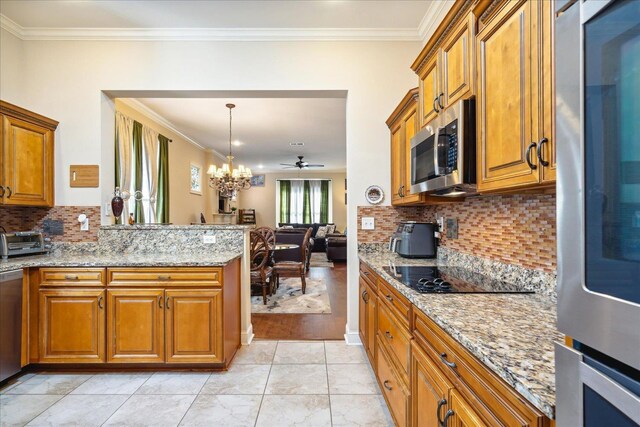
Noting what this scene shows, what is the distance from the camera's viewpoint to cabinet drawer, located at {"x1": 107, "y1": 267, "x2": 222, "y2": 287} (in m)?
2.39

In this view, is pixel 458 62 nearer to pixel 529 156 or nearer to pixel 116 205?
pixel 529 156

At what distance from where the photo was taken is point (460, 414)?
0.98 m

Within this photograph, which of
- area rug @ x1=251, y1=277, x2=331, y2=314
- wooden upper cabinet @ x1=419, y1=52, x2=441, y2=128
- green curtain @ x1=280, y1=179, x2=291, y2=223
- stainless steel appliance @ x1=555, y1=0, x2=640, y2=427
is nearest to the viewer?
stainless steel appliance @ x1=555, y1=0, x2=640, y2=427

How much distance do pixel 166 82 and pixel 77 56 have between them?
2.77 feet

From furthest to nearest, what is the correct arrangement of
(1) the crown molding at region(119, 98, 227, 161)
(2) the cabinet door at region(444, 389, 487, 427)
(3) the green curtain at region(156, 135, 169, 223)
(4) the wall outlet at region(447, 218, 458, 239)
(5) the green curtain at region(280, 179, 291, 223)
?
(5) the green curtain at region(280, 179, 291, 223)
(3) the green curtain at region(156, 135, 169, 223)
(1) the crown molding at region(119, 98, 227, 161)
(4) the wall outlet at region(447, 218, 458, 239)
(2) the cabinet door at region(444, 389, 487, 427)

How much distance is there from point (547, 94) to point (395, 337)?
128 cm

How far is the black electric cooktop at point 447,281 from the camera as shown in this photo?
1461mm

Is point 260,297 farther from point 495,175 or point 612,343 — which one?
point 612,343

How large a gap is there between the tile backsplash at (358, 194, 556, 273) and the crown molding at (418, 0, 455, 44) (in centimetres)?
150

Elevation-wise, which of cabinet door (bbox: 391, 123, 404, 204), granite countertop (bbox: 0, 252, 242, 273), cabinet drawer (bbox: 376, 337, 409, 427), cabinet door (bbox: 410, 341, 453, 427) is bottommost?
cabinet drawer (bbox: 376, 337, 409, 427)

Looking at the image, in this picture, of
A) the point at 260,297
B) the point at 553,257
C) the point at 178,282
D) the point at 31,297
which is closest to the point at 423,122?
the point at 553,257

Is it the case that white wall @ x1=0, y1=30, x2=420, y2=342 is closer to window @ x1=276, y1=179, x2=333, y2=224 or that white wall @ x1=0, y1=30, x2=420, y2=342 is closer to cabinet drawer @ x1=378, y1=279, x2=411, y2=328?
cabinet drawer @ x1=378, y1=279, x2=411, y2=328

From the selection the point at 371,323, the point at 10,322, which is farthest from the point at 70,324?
the point at 371,323


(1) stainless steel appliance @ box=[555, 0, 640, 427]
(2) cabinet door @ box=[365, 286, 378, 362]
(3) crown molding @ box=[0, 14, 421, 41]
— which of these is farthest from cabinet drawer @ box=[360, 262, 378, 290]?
(3) crown molding @ box=[0, 14, 421, 41]
